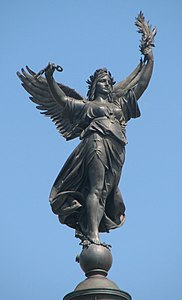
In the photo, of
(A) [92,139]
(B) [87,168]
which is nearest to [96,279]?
(B) [87,168]

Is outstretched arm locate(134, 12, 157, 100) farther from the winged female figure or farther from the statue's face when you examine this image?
the statue's face

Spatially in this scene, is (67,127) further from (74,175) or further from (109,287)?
(109,287)

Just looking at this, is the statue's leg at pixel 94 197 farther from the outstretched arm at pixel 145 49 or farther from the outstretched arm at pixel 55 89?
the outstretched arm at pixel 145 49

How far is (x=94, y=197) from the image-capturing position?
12.4m

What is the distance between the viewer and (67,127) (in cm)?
1360

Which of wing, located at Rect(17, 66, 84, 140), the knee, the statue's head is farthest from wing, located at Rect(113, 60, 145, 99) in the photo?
the knee

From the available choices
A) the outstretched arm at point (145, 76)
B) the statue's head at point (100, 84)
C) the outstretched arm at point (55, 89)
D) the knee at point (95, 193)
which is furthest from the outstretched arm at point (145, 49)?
the knee at point (95, 193)

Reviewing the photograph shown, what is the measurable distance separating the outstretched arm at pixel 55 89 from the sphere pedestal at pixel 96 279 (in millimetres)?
2822

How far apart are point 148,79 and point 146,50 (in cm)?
59

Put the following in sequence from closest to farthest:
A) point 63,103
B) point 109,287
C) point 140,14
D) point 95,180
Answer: point 109,287
point 95,180
point 63,103
point 140,14

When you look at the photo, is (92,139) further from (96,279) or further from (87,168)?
(96,279)

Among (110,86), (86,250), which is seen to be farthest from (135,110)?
(86,250)

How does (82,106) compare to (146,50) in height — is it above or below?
below

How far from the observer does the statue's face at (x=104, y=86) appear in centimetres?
1333
